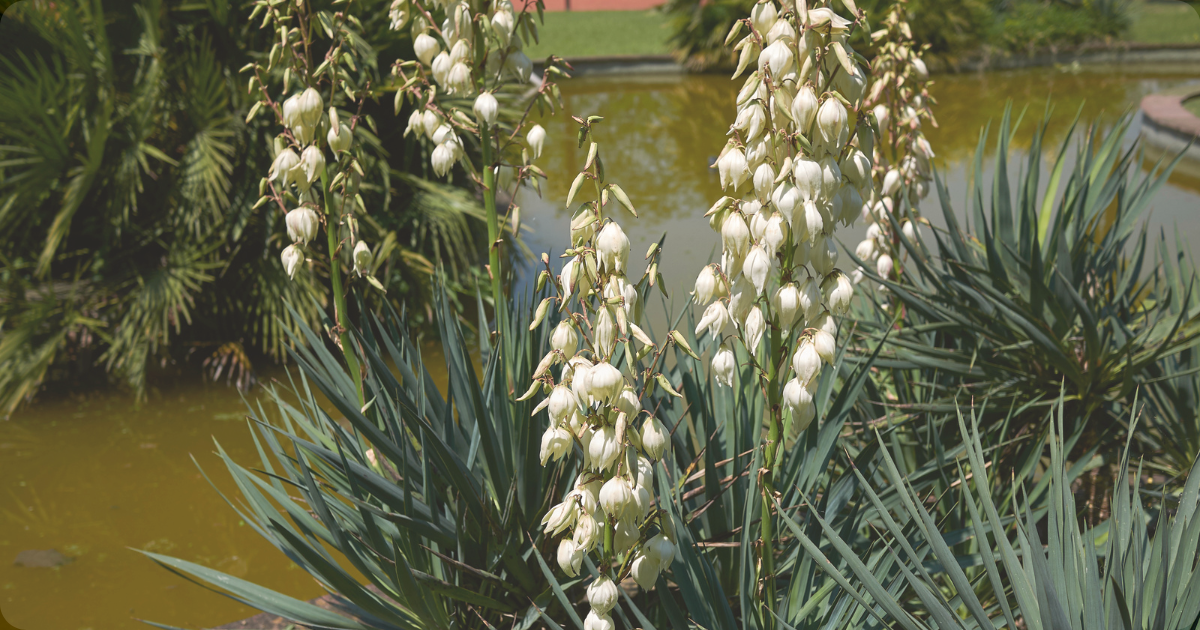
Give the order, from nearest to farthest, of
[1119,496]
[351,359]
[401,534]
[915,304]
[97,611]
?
1. [1119,496]
2. [401,534]
3. [351,359]
4. [915,304]
5. [97,611]

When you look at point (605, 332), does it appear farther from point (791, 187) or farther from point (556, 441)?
point (791, 187)

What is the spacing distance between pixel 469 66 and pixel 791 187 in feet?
2.97

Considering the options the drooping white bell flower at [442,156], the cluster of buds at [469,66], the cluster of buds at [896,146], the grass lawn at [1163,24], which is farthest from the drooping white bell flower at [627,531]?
the grass lawn at [1163,24]

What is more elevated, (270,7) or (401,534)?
(270,7)

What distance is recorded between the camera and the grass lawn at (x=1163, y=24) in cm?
1476

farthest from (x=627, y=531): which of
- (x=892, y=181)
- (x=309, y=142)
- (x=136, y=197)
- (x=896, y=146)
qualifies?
(x=136, y=197)

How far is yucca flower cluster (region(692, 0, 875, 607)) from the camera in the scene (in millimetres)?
1109

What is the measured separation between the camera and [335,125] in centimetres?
175

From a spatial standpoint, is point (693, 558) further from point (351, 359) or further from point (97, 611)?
point (97, 611)

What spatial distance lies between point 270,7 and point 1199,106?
984 cm

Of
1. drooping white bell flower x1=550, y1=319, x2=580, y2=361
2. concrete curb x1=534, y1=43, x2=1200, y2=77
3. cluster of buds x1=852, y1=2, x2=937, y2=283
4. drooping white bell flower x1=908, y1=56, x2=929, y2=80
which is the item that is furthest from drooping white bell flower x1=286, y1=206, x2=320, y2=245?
concrete curb x1=534, y1=43, x2=1200, y2=77

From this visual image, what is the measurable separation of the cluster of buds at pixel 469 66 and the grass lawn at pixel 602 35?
1249cm

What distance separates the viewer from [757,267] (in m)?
1.12

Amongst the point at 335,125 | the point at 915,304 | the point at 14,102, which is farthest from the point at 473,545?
the point at 14,102
